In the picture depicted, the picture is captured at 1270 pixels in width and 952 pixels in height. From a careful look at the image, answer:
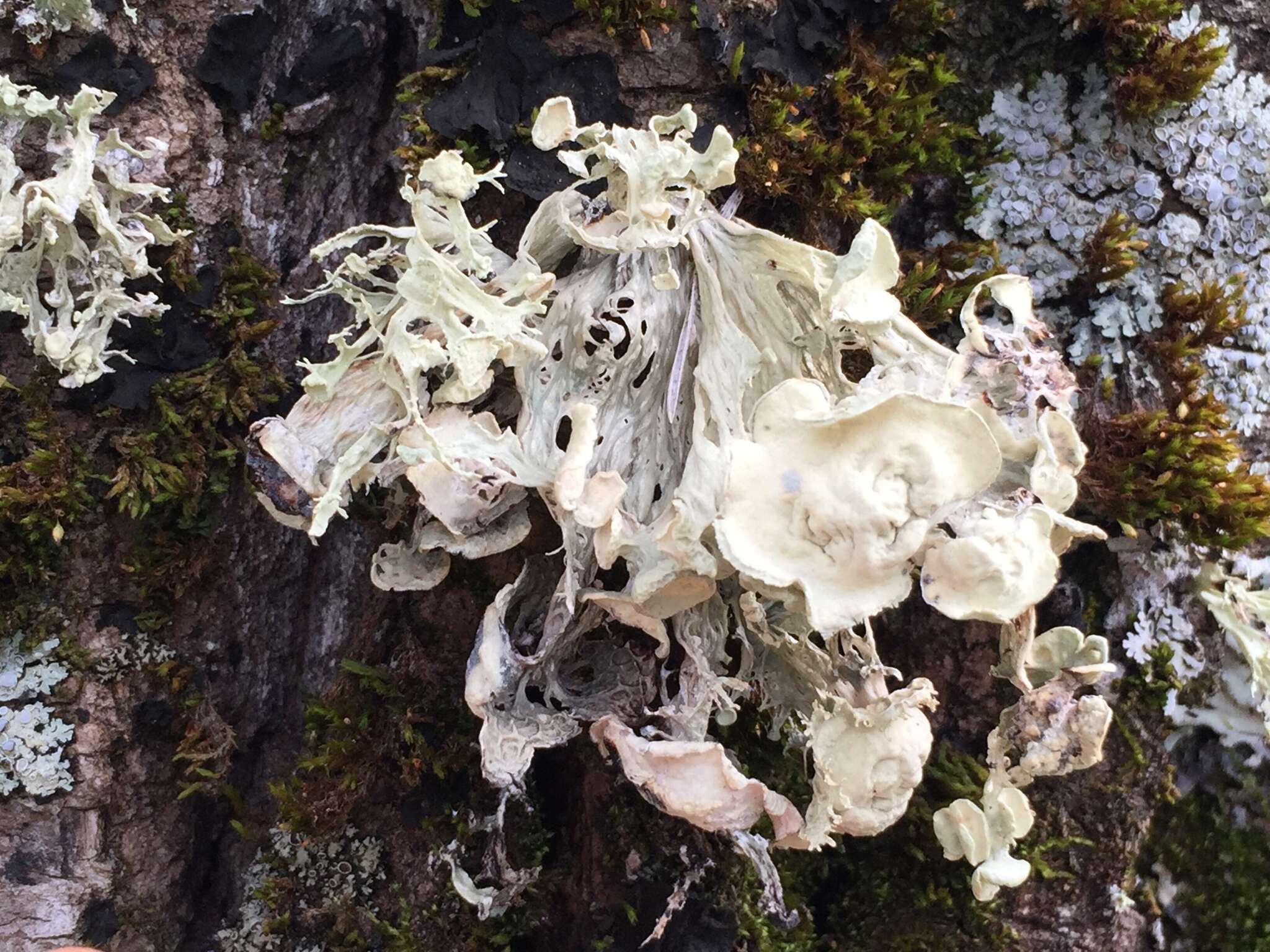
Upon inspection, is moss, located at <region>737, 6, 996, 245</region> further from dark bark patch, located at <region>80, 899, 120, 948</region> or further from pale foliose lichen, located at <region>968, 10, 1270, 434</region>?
dark bark patch, located at <region>80, 899, 120, 948</region>

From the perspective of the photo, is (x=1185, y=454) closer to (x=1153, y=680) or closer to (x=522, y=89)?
(x=1153, y=680)

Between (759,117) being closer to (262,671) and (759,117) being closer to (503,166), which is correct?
(503,166)

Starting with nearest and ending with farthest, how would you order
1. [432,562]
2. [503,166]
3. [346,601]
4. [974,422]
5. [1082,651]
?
[974,422] < [1082,651] < [432,562] < [503,166] < [346,601]

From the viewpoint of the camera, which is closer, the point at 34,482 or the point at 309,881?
the point at 34,482

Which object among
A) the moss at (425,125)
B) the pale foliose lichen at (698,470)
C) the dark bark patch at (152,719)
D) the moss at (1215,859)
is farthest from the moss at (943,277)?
the dark bark patch at (152,719)

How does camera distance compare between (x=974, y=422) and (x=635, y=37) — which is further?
(x=635, y=37)

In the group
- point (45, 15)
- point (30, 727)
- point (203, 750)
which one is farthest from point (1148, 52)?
point (30, 727)

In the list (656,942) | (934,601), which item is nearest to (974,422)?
(934,601)
